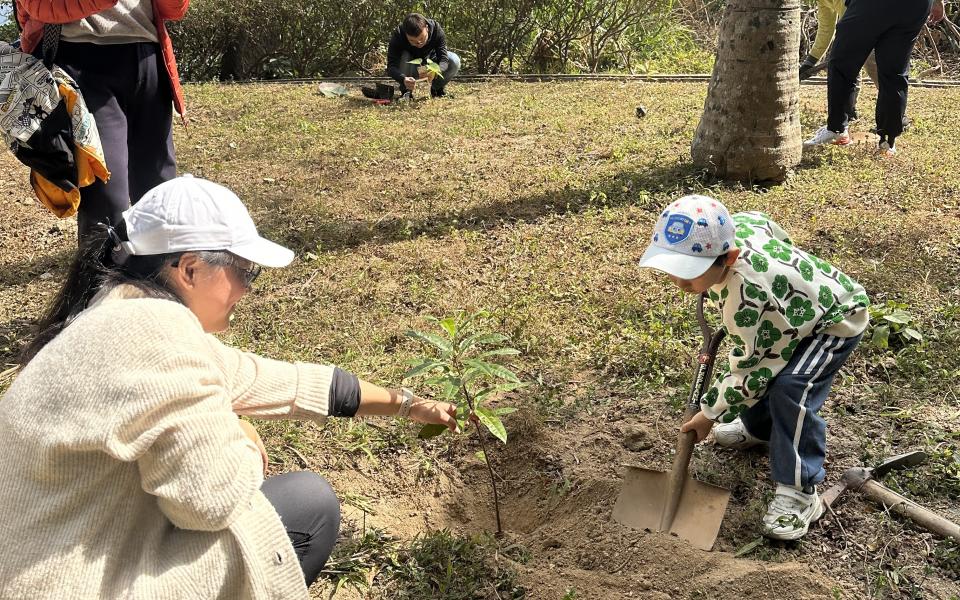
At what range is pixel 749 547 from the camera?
2.59 m

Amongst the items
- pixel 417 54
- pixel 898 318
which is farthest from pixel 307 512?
pixel 417 54

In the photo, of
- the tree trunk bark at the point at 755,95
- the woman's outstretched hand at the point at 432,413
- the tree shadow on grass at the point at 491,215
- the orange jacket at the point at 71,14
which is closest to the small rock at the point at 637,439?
the woman's outstretched hand at the point at 432,413

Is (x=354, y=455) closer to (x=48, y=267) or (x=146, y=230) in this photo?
(x=146, y=230)

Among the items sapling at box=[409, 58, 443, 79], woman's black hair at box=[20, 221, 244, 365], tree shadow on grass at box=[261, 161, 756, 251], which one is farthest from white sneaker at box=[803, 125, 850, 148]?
woman's black hair at box=[20, 221, 244, 365]

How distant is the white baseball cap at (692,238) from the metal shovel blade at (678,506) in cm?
76

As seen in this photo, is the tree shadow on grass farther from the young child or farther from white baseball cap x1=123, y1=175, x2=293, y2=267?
white baseball cap x1=123, y1=175, x2=293, y2=267

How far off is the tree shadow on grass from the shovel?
2482 millimetres

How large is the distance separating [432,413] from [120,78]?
195 cm

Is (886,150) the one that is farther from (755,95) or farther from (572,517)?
(572,517)

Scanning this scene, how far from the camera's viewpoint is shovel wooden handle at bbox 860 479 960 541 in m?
2.50

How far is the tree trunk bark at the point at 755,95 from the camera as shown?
16.5ft

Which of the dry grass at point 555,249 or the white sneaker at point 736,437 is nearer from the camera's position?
the white sneaker at point 736,437

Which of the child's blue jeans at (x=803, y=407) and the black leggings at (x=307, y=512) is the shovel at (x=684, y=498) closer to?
the child's blue jeans at (x=803, y=407)

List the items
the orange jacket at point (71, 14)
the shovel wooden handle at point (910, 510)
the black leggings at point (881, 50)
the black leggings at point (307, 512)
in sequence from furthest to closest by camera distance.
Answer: the black leggings at point (881, 50) → the orange jacket at point (71, 14) → the shovel wooden handle at point (910, 510) → the black leggings at point (307, 512)
